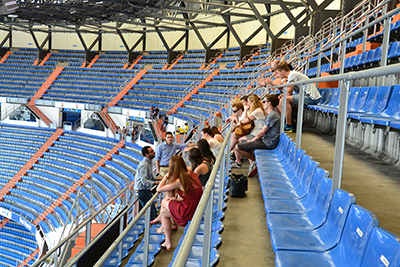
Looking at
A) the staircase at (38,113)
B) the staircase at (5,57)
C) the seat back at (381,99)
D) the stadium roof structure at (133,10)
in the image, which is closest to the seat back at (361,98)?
the seat back at (381,99)

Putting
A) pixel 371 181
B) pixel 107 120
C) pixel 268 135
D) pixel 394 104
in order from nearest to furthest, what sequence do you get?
pixel 371 181, pixel 394 104, pixel 268 135, pixel 107 120

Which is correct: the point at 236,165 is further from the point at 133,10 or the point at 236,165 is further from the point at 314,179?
the point at 133,10

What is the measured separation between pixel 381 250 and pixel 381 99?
7.75ft

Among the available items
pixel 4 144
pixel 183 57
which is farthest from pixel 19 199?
pixel 183 57

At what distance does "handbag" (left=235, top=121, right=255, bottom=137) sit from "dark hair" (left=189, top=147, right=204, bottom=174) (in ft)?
4.25

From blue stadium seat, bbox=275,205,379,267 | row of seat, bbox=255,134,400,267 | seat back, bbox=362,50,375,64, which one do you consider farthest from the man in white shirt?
blue stadium seat, bbox=275,205,379,267

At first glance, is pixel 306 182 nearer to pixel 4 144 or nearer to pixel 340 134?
A: pixel 340 134

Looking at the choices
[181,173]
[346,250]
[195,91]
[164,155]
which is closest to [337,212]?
[346,250]

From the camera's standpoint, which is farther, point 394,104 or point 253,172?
point 253,172

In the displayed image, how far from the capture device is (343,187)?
2406 millimetres

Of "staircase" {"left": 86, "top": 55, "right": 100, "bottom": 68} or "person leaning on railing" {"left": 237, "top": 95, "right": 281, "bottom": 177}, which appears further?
"staircase" {"left": 86, "top": 55, "right": 100, "bottom": 68}

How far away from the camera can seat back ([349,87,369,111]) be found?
3646 millimetres

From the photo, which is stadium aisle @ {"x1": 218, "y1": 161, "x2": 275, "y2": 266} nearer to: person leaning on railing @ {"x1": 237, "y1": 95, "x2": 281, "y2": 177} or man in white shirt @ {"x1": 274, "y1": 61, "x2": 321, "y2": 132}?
person leaning on railing @ {"x1": 237, "y1": 95, "x2": 281, "y2": 177}

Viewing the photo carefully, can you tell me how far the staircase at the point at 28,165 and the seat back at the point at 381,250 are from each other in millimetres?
17285
